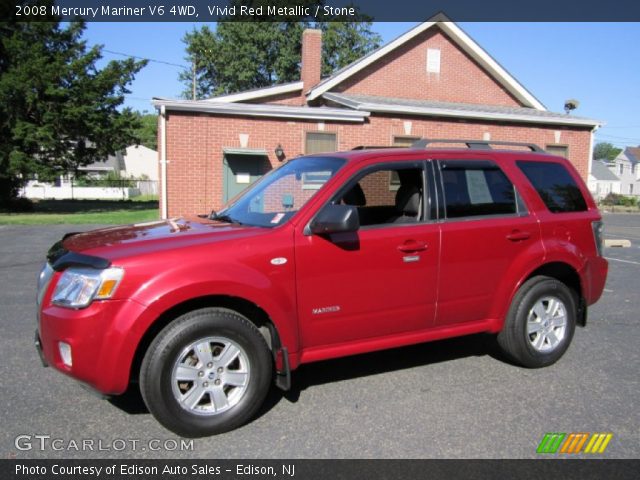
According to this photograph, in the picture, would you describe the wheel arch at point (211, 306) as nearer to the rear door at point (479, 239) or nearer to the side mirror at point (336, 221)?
the side mirror at point (336, 221)

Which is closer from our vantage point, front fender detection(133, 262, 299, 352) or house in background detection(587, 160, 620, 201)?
front fender detection(133, 262, 299, 352)

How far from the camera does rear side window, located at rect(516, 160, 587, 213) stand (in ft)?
15.9

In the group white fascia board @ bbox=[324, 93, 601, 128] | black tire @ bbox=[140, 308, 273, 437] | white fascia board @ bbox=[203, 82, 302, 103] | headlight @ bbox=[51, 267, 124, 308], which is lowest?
black tire @ bbox=[140, 308, 273, 437]

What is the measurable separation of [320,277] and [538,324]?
2.17 meters

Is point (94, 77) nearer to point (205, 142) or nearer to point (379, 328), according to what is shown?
point (205, 142)

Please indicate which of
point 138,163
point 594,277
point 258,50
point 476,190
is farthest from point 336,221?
point 138,163

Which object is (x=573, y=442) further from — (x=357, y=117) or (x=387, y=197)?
(x=357, y=117)

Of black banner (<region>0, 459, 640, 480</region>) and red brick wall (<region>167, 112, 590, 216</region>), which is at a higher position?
red brick wall (<region>167, 112, 590, 216</region>)

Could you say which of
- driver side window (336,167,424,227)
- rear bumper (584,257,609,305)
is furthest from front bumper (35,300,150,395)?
rear bumper (584,257,609,305)

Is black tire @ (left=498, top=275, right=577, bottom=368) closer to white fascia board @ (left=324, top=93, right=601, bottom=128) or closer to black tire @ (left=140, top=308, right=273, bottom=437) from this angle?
black tire @ (left=140, top=308, right=273, bottom=437)

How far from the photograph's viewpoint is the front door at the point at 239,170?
49.7ft

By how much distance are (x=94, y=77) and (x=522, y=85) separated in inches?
806

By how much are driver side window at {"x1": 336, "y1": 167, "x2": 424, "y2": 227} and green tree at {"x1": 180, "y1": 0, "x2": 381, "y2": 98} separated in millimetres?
39026

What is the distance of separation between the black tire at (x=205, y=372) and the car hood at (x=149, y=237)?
490 millimetres
